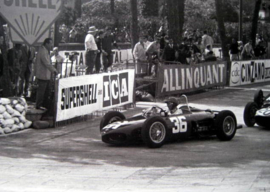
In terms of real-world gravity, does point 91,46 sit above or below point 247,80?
above

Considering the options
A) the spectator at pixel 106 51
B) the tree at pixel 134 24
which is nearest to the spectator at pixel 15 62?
the spectator at pixel 106 51

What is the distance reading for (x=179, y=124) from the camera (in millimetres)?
11414

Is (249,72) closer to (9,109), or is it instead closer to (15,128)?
(15,128)

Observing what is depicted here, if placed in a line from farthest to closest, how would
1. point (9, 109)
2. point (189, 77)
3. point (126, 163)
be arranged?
point (189, 77) < point (9, 109) < point (126, 163)

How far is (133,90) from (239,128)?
4.87 metres

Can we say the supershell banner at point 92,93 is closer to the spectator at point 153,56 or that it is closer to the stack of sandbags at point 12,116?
the stack of sandbags at point 12,116

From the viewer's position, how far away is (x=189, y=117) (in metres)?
11.7

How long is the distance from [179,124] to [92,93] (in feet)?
12.5

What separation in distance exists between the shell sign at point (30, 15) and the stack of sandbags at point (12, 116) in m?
1.42

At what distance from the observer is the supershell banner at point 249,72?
23984mm

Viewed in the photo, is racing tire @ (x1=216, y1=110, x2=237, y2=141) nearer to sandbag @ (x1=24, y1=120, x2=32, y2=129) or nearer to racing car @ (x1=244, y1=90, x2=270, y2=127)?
racing car @ (x1=244, y1=90, x2=270, y2=127)

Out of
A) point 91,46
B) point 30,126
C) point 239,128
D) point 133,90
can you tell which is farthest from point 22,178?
point 91,46

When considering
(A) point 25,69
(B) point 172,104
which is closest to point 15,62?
(A) point 25,69

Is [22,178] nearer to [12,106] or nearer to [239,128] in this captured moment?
[12,106]
